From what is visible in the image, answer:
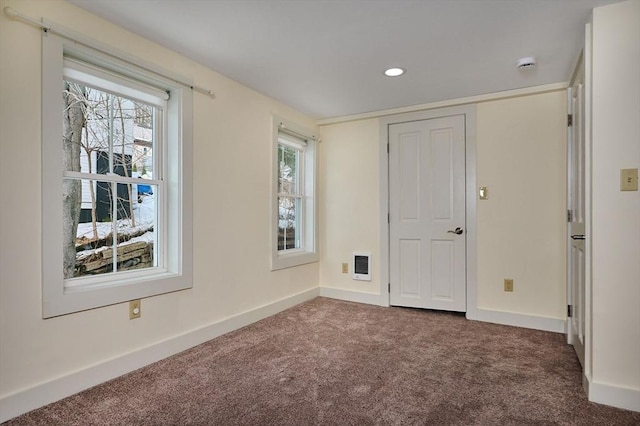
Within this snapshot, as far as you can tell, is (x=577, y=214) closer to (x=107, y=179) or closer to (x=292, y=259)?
(x=292, y=259)

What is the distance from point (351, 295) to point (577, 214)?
2.43m

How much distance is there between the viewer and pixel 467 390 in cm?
210

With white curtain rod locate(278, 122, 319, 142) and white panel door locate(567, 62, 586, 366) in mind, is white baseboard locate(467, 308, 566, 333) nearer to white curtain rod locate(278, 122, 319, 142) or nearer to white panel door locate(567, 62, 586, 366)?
white panel door locate(567, 62, 586, 366)

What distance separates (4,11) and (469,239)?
3.75 metres

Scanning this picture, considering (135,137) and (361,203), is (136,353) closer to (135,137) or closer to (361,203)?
(135,137)

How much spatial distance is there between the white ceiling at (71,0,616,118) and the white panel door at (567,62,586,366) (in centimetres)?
38

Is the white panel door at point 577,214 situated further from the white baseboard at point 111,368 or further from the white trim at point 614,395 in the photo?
the white baseboard at point 111,368

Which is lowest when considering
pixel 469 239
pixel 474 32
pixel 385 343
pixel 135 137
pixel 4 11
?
pixel 385 343

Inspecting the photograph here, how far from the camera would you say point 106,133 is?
2359mm

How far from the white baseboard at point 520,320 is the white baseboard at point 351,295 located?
1.01 m

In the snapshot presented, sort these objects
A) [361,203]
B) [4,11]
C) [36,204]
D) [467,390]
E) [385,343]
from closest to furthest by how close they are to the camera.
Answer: [4,11], [36,204], [467,390], [385,343], [361,203]

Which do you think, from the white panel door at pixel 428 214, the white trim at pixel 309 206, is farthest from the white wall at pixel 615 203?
the white trim at pixel 309 206

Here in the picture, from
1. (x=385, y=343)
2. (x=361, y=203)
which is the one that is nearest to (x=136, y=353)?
(x=385, y=343)

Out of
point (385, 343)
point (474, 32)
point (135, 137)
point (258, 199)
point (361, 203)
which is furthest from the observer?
point (361, 203)
